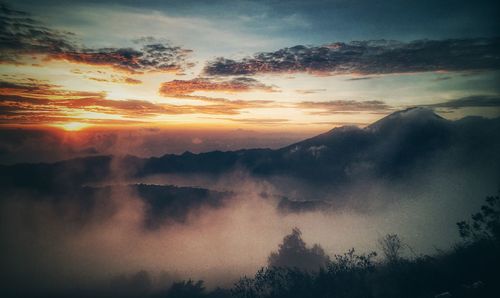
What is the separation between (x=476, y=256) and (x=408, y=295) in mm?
14947

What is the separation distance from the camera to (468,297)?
34.9 m

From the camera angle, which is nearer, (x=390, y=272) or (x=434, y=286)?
(x=434, y=286)

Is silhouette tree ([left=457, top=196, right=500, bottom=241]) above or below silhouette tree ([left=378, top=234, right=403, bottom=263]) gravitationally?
above

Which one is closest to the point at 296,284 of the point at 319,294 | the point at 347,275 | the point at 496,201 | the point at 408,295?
the point at 319,294

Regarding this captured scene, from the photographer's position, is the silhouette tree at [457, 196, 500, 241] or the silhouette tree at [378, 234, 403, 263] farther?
the silhouette tree at [378, 234, 403, 263]

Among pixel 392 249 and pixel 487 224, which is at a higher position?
pixel 487 224

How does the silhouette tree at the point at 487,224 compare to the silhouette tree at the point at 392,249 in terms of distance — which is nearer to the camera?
the silhouette tree at the point at 487,224

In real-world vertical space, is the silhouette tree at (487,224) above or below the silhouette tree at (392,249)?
above

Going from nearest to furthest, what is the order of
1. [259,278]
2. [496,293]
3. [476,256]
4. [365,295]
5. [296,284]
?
[496,293] < [476,256] < [365,295] < [296,284] < [259,278]

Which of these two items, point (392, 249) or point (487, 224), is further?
point (392, 249)

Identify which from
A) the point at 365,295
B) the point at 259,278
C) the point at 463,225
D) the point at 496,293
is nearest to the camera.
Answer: the point at 496,293

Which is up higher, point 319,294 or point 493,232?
point 493,232

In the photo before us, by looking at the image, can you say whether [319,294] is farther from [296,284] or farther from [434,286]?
[434,286]

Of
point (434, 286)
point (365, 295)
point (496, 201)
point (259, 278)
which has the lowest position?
point (259, 278)
